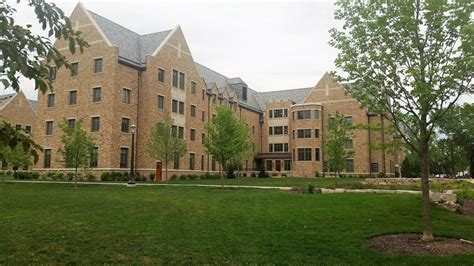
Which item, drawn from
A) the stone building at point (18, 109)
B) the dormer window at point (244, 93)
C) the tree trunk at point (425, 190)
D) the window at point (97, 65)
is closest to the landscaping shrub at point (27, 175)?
the window at point (97, 65)

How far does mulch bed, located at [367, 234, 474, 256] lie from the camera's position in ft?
28.7

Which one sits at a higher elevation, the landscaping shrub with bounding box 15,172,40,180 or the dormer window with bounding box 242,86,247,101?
the dormer window with bounding box 242,86,247,101

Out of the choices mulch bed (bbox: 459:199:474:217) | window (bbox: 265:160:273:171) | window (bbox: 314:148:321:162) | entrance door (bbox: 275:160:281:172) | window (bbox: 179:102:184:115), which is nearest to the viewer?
mulch bed (bbox: 459:199:474:217)

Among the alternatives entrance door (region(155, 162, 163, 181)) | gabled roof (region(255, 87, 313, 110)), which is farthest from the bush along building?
gabled roof (region(255, 87, 313, 110))

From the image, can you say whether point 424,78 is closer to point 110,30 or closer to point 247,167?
point 110,30

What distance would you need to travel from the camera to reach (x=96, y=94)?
37875mm

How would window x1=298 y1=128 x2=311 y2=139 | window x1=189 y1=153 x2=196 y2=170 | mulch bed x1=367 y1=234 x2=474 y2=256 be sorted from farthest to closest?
window x1=298 y1=128 x2=311 y2=139
window x1=189 y1=153 x2=196 y2=170
mulch bed x1=367 y1=234 x2=474 y2=256

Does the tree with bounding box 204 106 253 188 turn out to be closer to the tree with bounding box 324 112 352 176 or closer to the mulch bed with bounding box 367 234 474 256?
the tree with bounding box 324 112 352 176

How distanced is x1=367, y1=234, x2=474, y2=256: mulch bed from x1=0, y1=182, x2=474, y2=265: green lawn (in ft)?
1.33

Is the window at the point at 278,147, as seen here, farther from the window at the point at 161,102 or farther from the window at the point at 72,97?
the window at the point at 72,97

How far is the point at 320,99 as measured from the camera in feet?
182

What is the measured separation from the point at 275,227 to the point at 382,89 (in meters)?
4.75

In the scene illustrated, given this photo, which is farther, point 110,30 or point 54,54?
point 110,30

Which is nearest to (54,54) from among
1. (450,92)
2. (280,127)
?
(450,92)
